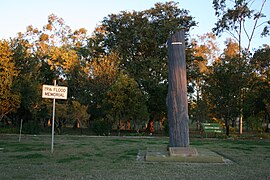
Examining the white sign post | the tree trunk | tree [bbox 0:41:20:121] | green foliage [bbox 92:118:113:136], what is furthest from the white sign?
green foliage [bbox 92:118:113:136]

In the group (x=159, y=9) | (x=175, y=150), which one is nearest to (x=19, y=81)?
(x=159, y=9)

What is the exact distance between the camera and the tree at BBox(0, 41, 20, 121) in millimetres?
21531

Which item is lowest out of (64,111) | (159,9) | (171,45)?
(64,111)

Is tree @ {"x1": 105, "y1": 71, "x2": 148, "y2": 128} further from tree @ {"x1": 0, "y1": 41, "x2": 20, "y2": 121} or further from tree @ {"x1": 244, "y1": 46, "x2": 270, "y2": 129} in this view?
tree @ {"x1": 244, "y1": 46, "x2": 270, "y2": 129}

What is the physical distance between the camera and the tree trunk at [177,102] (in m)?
9.89

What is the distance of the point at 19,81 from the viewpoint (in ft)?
79.0

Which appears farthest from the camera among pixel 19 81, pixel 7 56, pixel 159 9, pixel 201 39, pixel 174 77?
pixel 201 39

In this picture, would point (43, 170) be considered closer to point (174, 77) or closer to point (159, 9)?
point (174, 77)

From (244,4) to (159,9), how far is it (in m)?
8.56

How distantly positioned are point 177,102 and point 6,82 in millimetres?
15620

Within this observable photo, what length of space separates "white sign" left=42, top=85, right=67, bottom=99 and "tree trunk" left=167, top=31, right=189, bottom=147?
3.70m

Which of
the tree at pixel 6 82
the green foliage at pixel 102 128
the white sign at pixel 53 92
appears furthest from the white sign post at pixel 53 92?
the green foliage at pixel 102 128

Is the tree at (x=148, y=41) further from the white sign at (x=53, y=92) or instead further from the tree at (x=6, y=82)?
the white sign at (x=53, y=92)

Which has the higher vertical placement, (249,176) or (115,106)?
(115,106)
